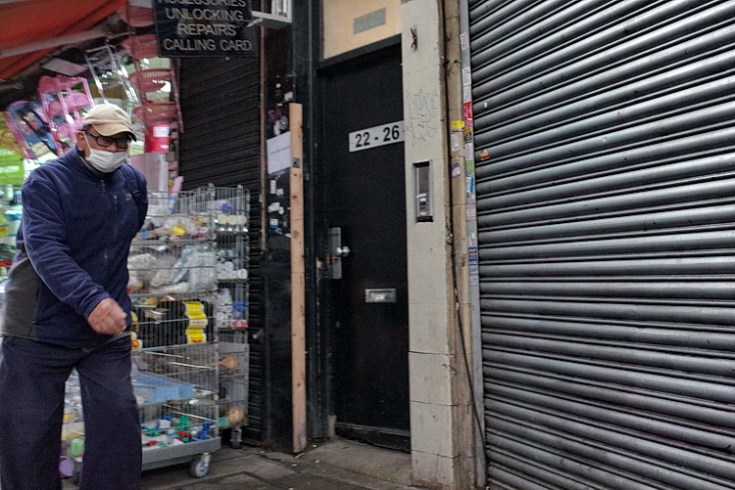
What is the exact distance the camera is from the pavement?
4602 mm

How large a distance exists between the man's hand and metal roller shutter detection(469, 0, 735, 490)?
7.47ft

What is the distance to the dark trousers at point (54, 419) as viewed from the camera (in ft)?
9.16

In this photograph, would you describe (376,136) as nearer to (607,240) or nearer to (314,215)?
(314,215)

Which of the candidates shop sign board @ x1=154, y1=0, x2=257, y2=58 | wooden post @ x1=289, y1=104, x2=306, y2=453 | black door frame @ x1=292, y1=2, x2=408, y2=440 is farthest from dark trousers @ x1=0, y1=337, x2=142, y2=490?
shop sign board @ x1=154, y1=0, x2=257, y2=58

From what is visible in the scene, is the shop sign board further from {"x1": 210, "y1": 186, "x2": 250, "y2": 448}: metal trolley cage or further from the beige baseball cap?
the beige baseball cap

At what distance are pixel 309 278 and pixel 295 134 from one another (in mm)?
1249

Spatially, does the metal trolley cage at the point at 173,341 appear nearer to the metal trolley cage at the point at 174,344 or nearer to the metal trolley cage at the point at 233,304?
the metal trolley cage at the point at 174,344

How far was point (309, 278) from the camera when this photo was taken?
5621mm

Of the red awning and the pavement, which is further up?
the red awning

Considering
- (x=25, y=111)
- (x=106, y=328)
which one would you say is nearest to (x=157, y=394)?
(x=106, y=328)

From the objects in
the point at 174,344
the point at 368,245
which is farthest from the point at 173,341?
the point at 368,245

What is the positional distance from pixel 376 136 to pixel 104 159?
2.83 meters

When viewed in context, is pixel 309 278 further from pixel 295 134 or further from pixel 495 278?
pixel 495 278

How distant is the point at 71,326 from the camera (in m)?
2.87
